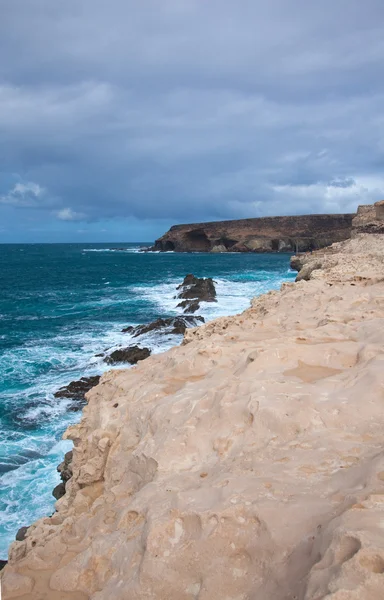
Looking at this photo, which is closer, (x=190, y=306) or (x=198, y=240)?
(x=190, y=306)

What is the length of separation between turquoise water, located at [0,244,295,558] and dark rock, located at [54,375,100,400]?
1.05 feet

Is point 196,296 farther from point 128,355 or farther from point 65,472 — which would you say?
point 65,472

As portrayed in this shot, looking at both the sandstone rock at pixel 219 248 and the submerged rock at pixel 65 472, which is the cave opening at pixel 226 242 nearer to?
the sandstone rock at pixel 219 248

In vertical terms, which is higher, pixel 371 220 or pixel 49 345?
pixel 371 220

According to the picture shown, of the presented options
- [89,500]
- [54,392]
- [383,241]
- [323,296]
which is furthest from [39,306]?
[89,500]

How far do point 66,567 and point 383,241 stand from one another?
2804cm

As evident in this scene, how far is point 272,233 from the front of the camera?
88750 millimetres

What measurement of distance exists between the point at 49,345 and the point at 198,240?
7961 centimetres

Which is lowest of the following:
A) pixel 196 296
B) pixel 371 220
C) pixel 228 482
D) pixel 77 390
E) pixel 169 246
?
pixel 77 390

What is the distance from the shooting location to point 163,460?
3896mm

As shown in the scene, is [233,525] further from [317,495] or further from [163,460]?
[163,460]

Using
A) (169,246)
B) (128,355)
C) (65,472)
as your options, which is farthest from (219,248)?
(65,472)

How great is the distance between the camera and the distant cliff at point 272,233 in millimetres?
84250

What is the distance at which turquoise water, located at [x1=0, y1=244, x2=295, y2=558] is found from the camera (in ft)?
30.2
